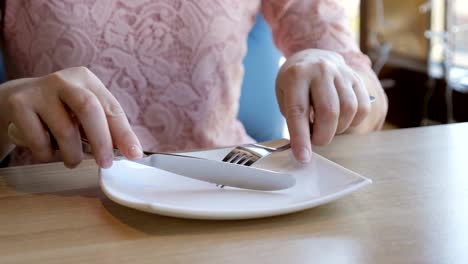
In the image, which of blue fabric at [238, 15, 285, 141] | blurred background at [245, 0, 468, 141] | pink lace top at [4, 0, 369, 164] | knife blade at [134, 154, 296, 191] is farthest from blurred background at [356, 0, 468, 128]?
knife blade at [134, 154, 296, 191]

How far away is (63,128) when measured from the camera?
58cm

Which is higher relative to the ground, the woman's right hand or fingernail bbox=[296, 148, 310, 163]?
the woman's right hand

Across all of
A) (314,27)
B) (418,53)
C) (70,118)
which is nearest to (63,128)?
(70,118)

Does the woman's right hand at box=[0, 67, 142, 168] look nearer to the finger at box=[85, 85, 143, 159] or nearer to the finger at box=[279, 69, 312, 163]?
the finger at box=[85, 85, 143, 159]

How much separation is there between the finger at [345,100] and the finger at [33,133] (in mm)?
316

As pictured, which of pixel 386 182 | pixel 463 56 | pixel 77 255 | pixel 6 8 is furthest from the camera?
pixel 463 56

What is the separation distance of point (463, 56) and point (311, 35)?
2077 mm

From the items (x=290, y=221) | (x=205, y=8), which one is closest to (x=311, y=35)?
(x=205, y=8)

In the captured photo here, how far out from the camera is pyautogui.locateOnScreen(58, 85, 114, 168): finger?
56 centimetres

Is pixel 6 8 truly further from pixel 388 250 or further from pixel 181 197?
pixel 388 250

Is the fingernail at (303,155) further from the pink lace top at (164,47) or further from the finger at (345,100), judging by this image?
the pink lace top at (164,47)

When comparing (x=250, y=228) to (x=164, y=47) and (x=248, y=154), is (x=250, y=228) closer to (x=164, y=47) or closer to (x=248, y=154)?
(x=248, y=154)

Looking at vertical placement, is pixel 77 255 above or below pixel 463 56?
above

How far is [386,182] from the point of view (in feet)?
1.93
